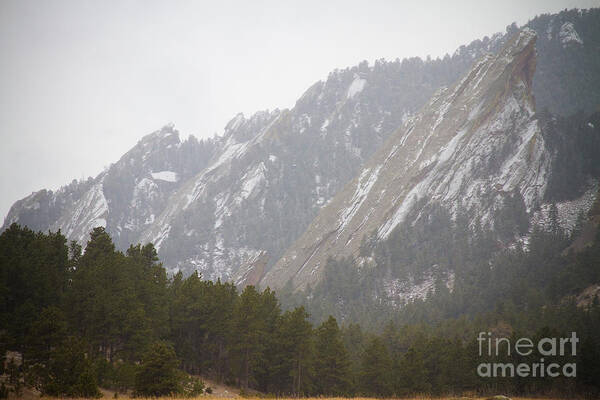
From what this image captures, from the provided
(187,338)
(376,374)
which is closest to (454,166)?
(376,374)

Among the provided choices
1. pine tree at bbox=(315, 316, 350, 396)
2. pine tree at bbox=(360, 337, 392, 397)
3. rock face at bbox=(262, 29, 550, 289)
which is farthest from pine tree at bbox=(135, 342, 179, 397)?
rock face at bbox=(262, 29, 550, 289)

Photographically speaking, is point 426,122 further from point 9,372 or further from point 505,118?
point 9,372

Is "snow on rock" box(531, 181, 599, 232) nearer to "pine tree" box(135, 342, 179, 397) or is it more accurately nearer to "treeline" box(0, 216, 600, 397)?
"treeline" box(0, 216, 600, 397)

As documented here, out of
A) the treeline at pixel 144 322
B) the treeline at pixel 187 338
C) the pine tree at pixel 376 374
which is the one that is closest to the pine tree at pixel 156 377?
the treeline at pixel 187 338

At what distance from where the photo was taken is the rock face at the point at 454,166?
137 meters

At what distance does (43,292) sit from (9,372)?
1376cm

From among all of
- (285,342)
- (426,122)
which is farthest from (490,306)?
(426,122)

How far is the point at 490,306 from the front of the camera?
93.0m

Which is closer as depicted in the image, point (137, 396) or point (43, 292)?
point (137, 396)

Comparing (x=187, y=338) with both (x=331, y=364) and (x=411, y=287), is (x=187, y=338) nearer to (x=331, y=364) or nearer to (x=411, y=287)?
(x=331, y=364)

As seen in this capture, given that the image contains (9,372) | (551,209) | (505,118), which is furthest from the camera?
(505,118)

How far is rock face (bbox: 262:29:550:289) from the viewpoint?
13675 centimetres

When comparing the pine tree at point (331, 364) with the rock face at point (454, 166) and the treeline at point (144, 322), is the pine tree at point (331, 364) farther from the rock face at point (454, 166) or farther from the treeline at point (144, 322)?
the rock face at point (454, 166)

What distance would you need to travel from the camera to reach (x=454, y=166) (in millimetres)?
145875
